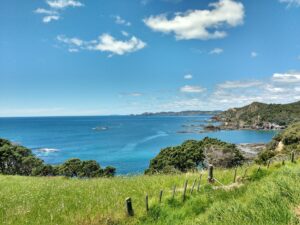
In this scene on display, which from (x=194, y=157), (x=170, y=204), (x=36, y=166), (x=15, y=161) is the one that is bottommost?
(x=36, y=166)

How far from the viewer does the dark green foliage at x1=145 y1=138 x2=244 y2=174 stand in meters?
55.4

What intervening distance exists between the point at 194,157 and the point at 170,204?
46580mm

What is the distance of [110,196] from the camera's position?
14945 mm

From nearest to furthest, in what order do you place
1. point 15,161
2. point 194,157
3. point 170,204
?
point 170,204, point 194,157, point 15,161

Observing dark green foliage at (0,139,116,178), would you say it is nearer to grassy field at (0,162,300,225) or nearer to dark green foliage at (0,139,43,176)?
dark green foliage at (0,139,43,176)

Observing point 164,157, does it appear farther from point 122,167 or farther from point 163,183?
point 163,183

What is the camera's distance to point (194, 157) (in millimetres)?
57531

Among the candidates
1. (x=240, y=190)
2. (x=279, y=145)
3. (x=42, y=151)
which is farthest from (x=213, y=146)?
(x=42, y=151)

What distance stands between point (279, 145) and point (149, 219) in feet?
221

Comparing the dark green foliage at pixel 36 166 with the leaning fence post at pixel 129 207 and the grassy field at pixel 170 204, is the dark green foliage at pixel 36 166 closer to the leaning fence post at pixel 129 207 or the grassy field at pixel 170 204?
the grassy field at pixel 170 204

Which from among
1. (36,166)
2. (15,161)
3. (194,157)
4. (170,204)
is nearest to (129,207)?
(170,204)

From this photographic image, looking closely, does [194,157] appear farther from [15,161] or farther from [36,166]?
[15,161]

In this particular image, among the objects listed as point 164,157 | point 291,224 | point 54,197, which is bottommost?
point 164,157

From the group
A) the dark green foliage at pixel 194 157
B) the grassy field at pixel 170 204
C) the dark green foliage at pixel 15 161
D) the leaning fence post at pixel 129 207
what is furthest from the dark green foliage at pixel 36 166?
the leaning fence post at pixel 129 207
